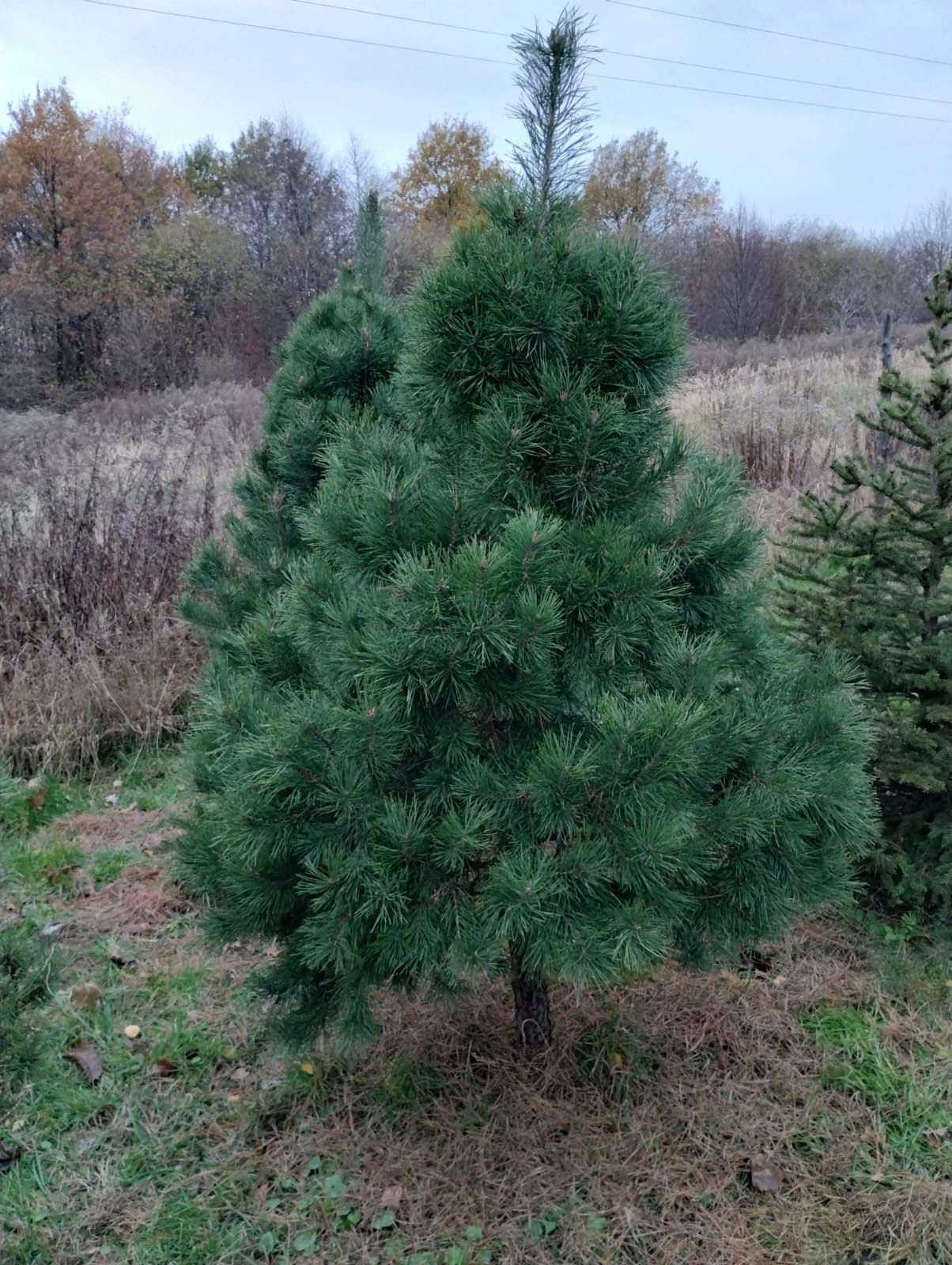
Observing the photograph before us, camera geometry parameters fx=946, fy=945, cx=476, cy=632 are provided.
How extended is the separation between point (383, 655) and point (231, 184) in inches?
1152

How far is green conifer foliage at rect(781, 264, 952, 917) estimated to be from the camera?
132 inches

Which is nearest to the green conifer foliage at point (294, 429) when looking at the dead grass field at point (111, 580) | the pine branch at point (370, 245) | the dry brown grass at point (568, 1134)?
the pine branch at point (370, 245)

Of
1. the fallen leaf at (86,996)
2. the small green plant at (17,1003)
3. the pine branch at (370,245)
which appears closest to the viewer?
the small green plant at (17,1003)

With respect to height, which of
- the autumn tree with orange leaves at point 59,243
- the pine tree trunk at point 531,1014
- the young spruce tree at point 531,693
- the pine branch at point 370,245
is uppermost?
the autumn tree with orange leaves at point 59,243

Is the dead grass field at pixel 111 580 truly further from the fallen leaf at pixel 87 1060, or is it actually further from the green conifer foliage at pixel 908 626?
the fallen leaf at pixel 87 1060

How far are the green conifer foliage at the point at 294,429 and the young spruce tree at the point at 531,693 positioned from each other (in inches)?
60.3

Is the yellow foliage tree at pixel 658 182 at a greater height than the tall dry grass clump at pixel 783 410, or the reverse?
the yellow foliage tree at pixel 658 182

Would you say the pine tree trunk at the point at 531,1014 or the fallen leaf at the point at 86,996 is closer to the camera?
the pine tree trunk at the point at 531,1014

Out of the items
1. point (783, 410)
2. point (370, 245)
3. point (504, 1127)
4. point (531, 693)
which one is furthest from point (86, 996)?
point (783, 410)

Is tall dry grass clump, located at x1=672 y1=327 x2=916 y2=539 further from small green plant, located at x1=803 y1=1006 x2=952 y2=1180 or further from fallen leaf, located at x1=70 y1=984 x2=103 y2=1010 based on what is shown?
fallen leaf, located at x1=70 y1=984 x2=103 y2=1010

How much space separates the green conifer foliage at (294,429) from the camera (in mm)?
3857

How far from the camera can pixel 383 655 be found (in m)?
1.96

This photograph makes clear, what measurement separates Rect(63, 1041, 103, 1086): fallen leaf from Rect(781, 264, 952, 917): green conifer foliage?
2.70 metres

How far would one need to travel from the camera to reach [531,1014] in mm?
2744
